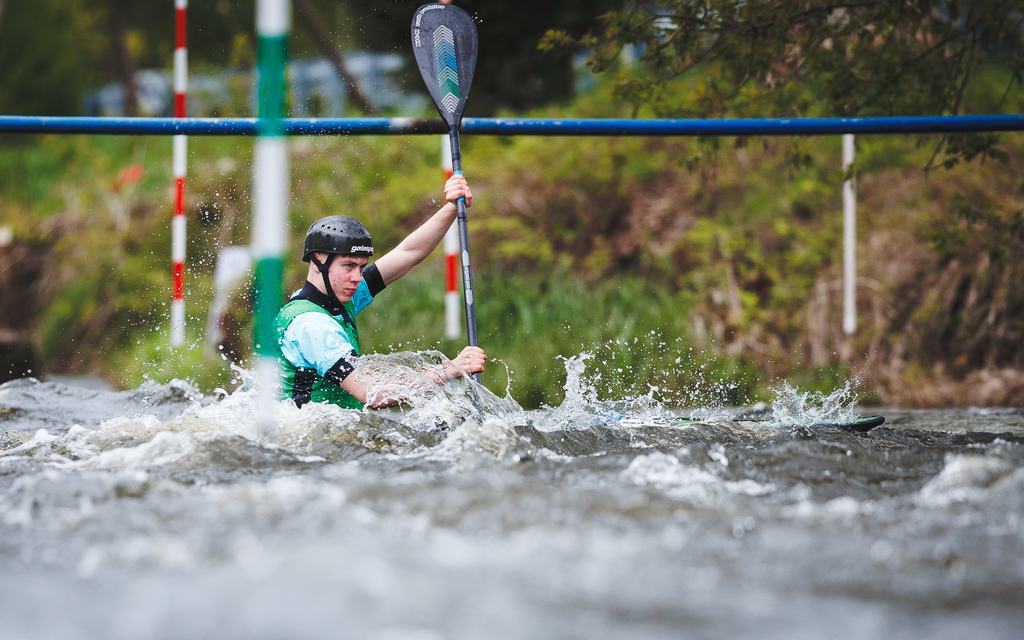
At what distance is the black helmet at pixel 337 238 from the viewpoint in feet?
15.8

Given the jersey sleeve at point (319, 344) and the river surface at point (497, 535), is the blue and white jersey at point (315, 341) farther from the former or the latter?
the river surface at point (497, 535)

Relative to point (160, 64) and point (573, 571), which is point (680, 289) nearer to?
point (573, 571)

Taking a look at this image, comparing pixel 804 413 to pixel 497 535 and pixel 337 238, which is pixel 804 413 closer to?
pixel 337 238

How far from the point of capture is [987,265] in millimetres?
7727

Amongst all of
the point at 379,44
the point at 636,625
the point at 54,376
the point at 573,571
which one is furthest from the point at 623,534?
the point at 54,376

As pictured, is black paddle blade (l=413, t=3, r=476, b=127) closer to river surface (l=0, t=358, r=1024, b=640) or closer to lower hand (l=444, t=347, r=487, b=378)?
lower hand (l=444, t=347, r=487, b=378)

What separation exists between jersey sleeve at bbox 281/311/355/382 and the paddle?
989 millimetres

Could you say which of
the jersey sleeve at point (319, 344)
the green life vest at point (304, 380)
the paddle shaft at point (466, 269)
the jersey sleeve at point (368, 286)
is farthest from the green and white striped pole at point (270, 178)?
the jersey sleeve at point (368, 286)

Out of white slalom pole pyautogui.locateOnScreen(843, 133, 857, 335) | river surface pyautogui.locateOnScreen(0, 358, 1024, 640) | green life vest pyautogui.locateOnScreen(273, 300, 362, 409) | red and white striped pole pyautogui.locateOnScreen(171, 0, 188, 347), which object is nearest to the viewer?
river surface pyautogui.locateOnScreen(0, 358, 1024, 640)

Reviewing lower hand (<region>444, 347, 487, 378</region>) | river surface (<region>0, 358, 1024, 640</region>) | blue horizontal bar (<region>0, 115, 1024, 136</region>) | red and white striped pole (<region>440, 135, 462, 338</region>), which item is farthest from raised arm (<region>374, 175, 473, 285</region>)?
red and white striped pole (<region>440, 135, 462, 338</region>)

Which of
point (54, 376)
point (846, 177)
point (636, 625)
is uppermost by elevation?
point (846, 177)

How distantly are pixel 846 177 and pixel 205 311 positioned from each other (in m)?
5.20

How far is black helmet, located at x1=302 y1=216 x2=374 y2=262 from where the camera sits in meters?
4.80

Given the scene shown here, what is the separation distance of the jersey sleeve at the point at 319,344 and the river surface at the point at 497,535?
337 mm
